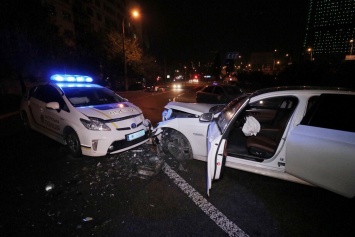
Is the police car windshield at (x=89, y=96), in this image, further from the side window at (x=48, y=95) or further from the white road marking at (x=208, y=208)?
the white road marking at (x=208, y=208)

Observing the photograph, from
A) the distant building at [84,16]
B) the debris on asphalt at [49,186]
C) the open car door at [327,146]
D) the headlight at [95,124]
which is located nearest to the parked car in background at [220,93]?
the headlight at [95,124]

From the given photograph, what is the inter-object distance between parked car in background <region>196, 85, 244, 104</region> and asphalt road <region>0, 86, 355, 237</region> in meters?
7.64

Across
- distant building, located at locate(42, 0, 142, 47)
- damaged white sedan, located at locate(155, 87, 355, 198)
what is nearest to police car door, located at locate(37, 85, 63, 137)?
damaged white sedan, located at locate(155, 87, 355, 198)

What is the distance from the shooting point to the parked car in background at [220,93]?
1160 cm

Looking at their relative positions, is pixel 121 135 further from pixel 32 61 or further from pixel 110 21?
pixel 110 21

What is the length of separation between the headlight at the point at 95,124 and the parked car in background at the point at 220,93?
8224 millimetres

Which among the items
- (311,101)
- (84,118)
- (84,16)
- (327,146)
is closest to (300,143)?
(327,146)

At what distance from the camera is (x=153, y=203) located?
3.17 m

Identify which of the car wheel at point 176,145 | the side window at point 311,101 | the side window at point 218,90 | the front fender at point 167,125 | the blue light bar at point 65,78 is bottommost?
the car wheel at point 176,145

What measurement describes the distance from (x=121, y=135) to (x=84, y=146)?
784mm

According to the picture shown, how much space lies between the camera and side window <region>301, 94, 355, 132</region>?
268 centimetres

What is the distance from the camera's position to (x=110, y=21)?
5584 cm

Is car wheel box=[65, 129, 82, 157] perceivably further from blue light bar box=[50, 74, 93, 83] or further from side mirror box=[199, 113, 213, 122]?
side mirror box=[199, 113, 213, 122]

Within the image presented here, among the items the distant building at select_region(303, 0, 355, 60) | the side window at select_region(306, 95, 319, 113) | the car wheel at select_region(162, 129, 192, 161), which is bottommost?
the car wheel at select_region(162, 129, 192, 161)
